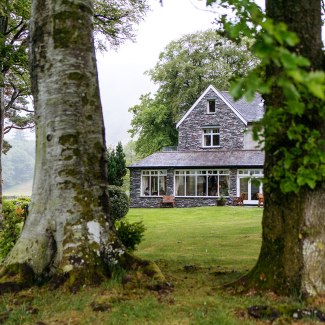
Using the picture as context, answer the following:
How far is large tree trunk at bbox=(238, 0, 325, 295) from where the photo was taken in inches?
162

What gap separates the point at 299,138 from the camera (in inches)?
143

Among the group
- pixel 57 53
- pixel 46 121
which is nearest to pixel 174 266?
pixel 46 121

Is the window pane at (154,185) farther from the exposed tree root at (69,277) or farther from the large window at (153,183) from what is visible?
the exposed tree root at (69,277)

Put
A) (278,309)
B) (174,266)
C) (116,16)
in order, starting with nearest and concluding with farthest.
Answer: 1. (278,309)
2. (174,266)
3. (116,16)

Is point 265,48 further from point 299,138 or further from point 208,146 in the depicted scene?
point 208,146

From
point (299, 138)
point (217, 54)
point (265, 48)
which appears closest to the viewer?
point (265, 48)

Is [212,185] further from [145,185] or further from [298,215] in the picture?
[298,215]

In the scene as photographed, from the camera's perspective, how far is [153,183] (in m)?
36.2

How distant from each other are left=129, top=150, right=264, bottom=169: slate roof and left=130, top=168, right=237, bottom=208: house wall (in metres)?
0.82

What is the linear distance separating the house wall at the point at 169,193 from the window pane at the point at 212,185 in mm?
592

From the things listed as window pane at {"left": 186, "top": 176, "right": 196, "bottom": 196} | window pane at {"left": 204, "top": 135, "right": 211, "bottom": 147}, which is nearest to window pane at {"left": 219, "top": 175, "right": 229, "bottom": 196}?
window pane at {"left": 186, "top": 176, "right": 196, "bottom": 196}

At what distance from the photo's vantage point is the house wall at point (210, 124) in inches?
1431

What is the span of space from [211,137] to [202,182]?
5046 mm

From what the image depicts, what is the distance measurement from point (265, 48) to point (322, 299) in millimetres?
2954
